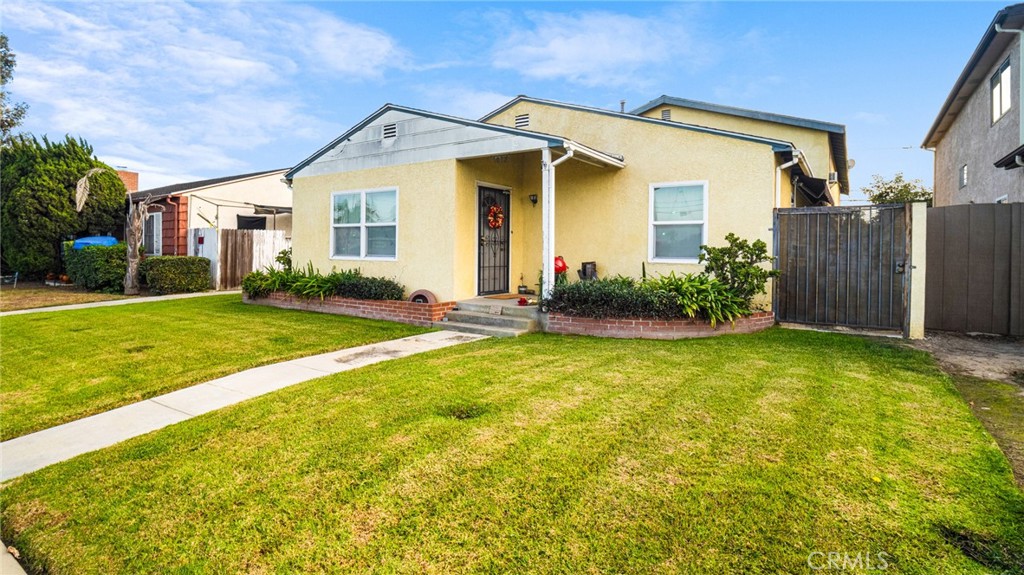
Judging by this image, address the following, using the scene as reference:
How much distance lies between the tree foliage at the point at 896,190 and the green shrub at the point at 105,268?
101 feet

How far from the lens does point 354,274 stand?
34.0 ft

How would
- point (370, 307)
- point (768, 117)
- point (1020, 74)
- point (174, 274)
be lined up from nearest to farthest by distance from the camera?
point (1020, 74) → point (370, 307) → point (768, 117) → point (174, 274)

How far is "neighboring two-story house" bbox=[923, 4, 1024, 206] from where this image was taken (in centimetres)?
933

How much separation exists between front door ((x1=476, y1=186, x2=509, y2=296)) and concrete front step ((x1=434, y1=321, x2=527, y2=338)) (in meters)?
1.46

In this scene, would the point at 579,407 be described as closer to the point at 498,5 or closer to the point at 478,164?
the point at 478,164

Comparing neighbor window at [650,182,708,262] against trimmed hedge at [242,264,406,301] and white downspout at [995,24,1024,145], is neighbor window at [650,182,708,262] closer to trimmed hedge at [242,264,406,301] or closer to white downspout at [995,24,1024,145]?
trimmed hedge at [242,264,406,301]

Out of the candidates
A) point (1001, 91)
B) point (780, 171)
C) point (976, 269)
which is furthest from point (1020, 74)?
point (780, 171)

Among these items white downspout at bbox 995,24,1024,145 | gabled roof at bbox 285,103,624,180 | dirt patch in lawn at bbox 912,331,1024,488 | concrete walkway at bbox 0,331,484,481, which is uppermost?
white downspout at bbox 995,24,1024,145

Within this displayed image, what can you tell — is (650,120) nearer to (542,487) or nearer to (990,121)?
(542,487)

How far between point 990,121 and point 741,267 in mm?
8922

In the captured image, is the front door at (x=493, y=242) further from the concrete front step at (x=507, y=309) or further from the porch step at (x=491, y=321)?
the porch step at (x=491, y=321)

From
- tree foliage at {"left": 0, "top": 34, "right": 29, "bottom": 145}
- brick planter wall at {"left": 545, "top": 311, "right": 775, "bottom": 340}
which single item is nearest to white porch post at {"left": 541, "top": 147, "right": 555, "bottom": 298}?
brick planter wall at {"left": 545, "top": 311, "right": 775, "bottom": 340}

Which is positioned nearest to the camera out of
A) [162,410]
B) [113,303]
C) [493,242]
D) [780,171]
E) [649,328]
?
[162,410]

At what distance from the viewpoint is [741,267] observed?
7.56 meters
